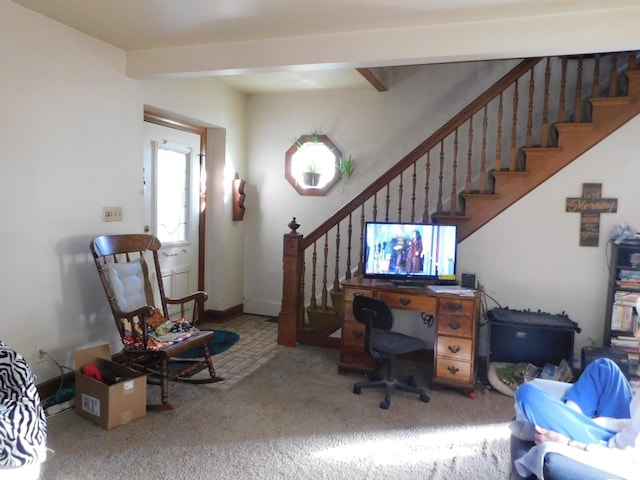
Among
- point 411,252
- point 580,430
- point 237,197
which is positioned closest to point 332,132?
point 237,197

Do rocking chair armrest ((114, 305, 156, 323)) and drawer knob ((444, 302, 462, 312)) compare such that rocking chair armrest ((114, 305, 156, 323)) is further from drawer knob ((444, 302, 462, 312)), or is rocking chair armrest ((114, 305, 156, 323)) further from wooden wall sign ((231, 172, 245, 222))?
wooden wall sign ((231, 172, 245, 222))

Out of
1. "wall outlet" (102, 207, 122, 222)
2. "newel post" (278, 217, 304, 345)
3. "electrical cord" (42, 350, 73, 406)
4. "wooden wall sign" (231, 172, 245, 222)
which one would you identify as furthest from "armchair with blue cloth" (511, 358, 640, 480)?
"wooden wall sign" (231, 172, 245, 222)

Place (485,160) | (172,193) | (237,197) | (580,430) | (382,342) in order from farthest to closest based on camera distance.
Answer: (237,197)
(172,193)
(485,160)
(382,342)
(580,430)

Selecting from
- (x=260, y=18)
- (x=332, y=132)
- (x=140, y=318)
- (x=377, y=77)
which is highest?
(x=377, y=77)

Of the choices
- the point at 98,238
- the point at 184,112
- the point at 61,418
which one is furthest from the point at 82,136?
the point at 61,418

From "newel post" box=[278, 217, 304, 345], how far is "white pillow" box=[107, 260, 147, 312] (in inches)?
49.9

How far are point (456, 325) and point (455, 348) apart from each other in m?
0.17

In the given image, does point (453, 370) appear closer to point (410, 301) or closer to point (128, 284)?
point (410, 301)

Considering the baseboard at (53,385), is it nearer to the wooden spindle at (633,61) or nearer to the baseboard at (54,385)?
the baseboard at (54,385)

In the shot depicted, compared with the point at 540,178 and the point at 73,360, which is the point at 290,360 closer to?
the point at 73,360

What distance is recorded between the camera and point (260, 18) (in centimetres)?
266

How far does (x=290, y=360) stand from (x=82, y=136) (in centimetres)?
232

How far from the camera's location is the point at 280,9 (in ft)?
8.29

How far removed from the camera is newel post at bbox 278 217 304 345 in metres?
4.08
